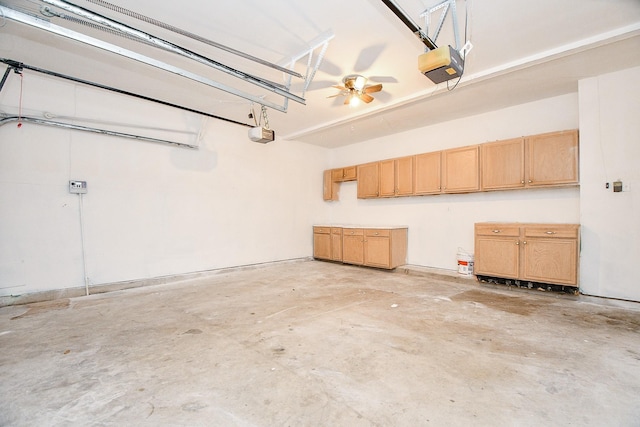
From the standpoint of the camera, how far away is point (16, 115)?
145 inches

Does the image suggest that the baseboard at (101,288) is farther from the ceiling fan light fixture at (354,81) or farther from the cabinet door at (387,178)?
the ceiling fan light fixture at (354,81)

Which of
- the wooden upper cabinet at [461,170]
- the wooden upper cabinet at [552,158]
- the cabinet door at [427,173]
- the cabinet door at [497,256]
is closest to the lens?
the wooden upper cabinet at [552,158]

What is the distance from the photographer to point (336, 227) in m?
6.67

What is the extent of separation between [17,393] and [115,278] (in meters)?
2.87

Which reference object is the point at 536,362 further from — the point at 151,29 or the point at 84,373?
the point at 151,29

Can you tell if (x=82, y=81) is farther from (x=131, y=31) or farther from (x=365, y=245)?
(x=365, y=245)

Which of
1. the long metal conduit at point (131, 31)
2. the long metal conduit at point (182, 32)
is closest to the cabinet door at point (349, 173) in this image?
the long metal conduit at point (182, 32)

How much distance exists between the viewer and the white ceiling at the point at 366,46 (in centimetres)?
265

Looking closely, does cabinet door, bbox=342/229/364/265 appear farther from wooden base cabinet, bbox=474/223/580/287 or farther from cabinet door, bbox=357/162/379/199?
wooden base cabinet, bbox=474/223/580/287

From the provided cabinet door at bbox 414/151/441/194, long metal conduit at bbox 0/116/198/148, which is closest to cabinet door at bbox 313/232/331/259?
cabinet door at bbox 414/151/441/194

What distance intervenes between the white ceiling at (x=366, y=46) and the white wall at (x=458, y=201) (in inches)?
14.0

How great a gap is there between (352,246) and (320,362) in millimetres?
4239

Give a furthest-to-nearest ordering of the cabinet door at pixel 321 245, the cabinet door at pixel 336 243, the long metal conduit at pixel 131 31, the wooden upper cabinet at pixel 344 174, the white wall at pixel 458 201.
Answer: the wooden upper cabinet at pixel 344 174 < the cabinet door at pixel 321 245 < the cabinet door at pixel 336 243 < the white wall at pixel 458 201 < the long metal conduit at pixel 131 31

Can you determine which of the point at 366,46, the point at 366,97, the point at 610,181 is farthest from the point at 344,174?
the point at 610,181
